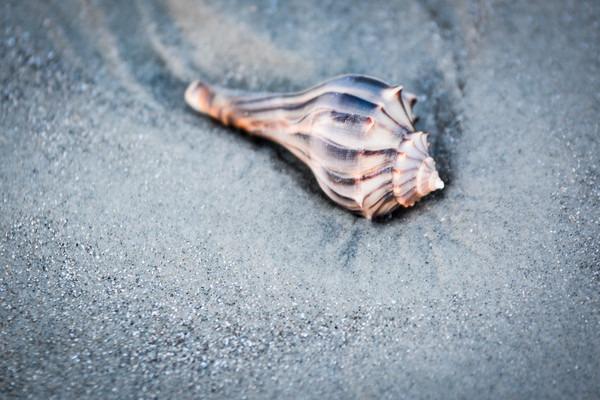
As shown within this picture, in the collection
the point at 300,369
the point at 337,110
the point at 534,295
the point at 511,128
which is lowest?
the point at 300,369

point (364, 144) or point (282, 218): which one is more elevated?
point (364, 144)

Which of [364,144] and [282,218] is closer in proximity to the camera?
[364,144]

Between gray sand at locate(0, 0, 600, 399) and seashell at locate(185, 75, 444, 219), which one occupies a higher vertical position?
seashell at locate(185, 75, 444, 219)

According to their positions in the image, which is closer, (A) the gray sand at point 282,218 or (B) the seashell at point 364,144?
(A) the gray sand at point 282,218

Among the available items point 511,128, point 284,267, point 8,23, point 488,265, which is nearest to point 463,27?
point 511,128

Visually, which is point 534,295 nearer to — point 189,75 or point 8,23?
point 189,75
